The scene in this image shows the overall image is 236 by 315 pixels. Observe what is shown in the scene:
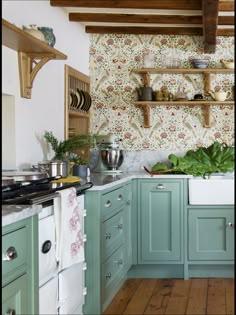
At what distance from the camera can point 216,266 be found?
492cm

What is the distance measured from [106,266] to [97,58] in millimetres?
2598

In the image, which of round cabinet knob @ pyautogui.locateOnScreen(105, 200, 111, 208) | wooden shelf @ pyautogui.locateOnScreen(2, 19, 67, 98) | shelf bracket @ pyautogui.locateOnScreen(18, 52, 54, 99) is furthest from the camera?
round cabinet knob @ pyautogui.locateOnScreen(105, 200, 111, 208)

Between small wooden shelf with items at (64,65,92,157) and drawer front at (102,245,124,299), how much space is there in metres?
1.17

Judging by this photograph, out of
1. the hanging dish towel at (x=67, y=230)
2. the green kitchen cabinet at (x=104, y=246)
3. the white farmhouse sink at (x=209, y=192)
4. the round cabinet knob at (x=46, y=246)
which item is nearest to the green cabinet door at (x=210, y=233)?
the white farmhouse sink at (x=209, y=192)

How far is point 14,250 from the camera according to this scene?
188 cm

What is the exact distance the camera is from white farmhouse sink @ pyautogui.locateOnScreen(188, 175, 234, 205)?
15.7 ft

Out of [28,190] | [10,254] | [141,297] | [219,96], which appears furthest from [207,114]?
[10,254]

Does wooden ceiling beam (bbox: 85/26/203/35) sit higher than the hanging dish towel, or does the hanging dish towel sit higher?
wooden ceiling beam (bbox: 85/26/203/35)

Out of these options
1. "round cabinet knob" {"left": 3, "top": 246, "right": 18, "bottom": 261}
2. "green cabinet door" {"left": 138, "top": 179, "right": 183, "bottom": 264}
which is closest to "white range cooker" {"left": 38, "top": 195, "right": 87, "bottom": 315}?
"round cabinet knob" {"left": 3, "top": 246, "right": 18, "bottom": 261}

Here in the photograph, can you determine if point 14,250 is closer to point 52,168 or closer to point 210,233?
point 52,168

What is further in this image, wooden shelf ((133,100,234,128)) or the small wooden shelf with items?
wooden shelf ((133,100,234,128))

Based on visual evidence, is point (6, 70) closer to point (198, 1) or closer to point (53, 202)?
point (53, 202)

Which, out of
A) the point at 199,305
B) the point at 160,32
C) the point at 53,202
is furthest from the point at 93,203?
the point at 160,32

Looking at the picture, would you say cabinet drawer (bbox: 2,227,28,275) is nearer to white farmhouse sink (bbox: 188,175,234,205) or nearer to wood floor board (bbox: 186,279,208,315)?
wood floor board (bbox: 186,279,208,315)
